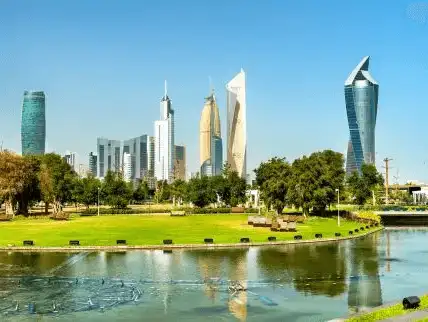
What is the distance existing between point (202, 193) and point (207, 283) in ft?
408

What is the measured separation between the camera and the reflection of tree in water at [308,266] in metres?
44.7

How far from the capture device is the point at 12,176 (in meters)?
131

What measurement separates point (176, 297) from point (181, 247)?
101 feet

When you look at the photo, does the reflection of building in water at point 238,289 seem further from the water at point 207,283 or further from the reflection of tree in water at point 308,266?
the reflection of tree in water at point 308,266

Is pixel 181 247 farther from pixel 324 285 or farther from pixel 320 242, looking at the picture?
pixel 324 285

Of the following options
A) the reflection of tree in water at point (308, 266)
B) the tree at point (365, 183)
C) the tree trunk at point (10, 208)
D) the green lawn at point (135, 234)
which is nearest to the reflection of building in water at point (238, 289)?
the reflection of tree in water at point (308, 266)

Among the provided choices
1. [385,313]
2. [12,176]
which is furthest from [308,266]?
[12,176]

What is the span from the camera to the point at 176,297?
39.8 meters

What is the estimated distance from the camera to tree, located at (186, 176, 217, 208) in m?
170

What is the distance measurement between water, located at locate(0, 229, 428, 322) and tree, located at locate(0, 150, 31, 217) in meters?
67.0

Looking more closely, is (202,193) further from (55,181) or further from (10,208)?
(10,208)

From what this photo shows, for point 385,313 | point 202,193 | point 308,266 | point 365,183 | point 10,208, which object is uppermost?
point 365,183

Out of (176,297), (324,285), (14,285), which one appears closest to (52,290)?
(14,285)

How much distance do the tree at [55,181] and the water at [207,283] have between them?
74.0 metres
